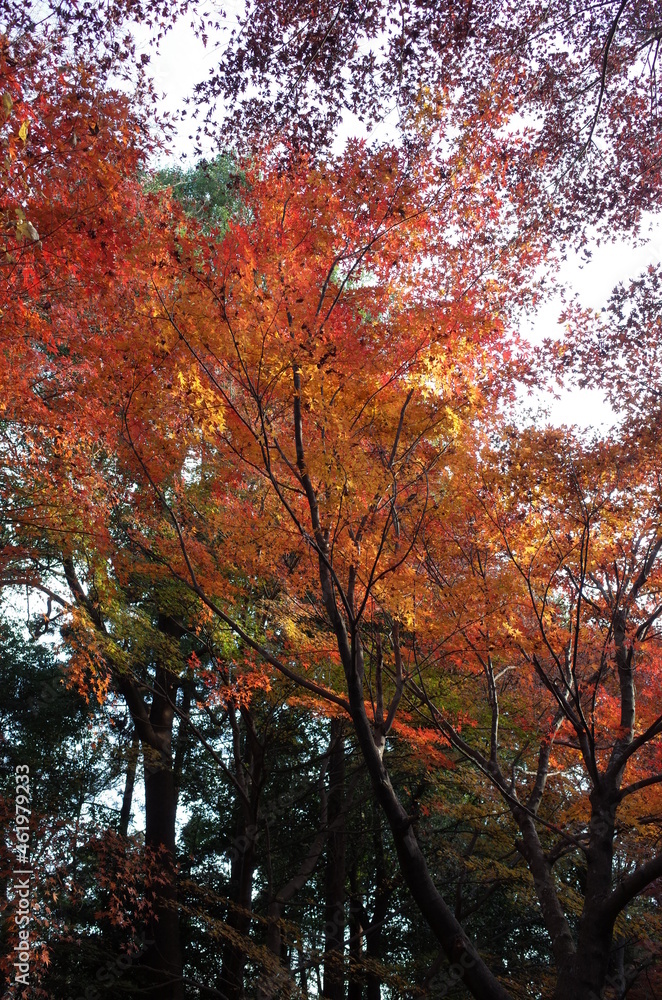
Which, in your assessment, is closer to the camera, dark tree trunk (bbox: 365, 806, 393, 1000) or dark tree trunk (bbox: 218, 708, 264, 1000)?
dark tree trunk (bbox: 218, 708, 264, 1000)

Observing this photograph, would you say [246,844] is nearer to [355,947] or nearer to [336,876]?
[336,876]

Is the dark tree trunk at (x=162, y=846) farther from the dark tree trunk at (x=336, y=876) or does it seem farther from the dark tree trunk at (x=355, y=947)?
the dark tree trunk at (x=355, y=947)

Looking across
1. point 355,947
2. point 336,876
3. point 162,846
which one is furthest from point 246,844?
point 355,947

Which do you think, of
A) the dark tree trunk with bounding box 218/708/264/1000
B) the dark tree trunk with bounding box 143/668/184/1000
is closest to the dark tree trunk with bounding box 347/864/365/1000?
the dark tree trunk with bounding box 218/708/264/1000

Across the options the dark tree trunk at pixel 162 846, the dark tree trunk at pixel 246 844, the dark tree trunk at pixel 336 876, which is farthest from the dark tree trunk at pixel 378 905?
the dark tree trunk at pixel 162 846

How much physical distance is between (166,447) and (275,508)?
1.52 meters

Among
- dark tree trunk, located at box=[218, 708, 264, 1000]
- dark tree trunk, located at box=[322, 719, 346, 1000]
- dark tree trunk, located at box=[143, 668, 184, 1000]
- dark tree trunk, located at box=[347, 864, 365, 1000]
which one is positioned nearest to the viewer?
dark tree trunk, located at box=[218, 708, 264, 1000]

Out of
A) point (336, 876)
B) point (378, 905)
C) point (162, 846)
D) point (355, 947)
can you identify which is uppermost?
point (336, 876)

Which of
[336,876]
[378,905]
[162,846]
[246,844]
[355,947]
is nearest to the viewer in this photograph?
[246,844]

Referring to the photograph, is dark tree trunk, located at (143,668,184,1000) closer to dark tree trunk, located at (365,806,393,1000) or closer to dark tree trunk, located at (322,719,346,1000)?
dark tree trunk, located at (322,719,346,1000)

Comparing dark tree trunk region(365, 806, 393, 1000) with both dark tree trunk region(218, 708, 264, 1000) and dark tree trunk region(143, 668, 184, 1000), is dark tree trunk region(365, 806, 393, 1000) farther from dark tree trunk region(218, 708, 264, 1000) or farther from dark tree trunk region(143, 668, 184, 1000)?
dark tree trunk region(143, 668, 184, 1000)

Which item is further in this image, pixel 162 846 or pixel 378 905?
pixel 378 905

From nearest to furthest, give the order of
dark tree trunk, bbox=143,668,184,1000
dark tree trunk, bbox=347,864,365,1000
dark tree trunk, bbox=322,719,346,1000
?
1. dark tree trunk, bbox=347,864,365,1000
2. dark tree trunk, bbox=143,668,184,1000
3. dark tree trunk, bbox=322,719,346,1000

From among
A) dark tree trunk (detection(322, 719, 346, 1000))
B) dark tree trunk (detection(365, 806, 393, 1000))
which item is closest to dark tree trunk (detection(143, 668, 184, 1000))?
dark tree trunk (detection(322, 719, 346, 1000))
